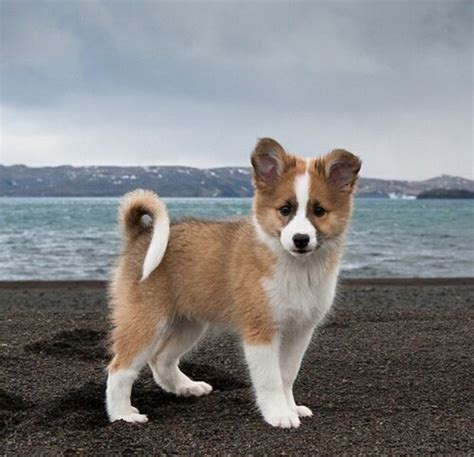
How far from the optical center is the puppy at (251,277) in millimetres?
5945

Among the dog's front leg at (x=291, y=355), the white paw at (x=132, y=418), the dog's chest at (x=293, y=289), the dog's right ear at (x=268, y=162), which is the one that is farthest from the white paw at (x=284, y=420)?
the dog's right ear at (x=268, y=162)

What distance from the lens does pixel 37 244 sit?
39.2 m

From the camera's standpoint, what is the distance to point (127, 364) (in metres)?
6.55

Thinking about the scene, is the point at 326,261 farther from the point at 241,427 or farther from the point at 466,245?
the point at 466,245

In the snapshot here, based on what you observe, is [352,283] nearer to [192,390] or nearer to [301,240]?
[192,390]

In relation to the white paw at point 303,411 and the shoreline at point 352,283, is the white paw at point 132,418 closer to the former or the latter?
the white paw at point 303,411

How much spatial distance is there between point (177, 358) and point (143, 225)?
131 cm

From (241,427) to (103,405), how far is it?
5.01ft

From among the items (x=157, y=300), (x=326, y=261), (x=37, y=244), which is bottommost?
(x=37, y=244)

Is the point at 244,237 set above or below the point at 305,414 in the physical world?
above

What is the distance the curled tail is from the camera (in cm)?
658

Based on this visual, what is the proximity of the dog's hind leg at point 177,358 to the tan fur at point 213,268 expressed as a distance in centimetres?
37

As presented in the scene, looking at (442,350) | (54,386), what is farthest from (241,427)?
(442,350)

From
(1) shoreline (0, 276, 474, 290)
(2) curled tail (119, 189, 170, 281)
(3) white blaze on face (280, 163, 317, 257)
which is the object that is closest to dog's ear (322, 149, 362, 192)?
(3) white blaze on face (280, 163, 317, 257)
